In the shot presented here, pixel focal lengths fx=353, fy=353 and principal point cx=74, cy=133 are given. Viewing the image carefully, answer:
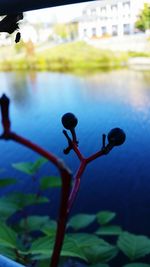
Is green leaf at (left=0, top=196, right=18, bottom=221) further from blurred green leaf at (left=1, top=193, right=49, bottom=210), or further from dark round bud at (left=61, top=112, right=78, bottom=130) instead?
dark round bud at (left=61, top=112, right=78, bottom=130)

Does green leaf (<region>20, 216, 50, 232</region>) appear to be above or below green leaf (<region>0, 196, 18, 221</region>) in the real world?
below

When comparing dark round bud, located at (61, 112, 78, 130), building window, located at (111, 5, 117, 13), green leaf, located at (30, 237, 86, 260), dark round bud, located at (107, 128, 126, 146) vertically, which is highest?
building window, located at (111, 5, 117, 13)

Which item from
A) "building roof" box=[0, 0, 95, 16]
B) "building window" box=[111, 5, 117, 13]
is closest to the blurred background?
"building window" box=[111, 5, 117, 13]

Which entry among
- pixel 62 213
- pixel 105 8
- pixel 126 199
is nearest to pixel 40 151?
pixel 62 213

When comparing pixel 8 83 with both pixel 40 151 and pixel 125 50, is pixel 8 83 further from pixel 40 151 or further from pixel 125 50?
pixel 40 151

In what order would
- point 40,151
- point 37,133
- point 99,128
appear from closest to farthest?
point 40,151, point 99,128, point 37,133

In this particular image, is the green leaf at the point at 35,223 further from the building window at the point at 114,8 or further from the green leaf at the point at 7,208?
the building window at the point at 114,8

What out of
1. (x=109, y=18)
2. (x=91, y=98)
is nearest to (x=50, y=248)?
(x=109, y=18)

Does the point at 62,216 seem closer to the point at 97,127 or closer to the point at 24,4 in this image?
the point at 24,4
